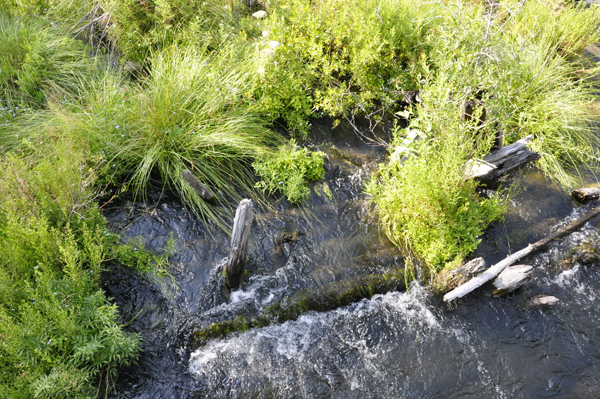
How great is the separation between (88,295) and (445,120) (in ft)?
14.2

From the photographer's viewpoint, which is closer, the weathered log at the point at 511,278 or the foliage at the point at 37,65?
the weathered log at the point at 511,278

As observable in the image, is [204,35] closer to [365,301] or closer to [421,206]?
[421,206]

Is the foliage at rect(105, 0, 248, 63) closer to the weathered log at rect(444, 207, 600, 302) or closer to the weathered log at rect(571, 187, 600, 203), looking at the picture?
the weathered log at rect(444, 207, 600, 302)

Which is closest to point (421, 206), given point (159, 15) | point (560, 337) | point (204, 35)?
point (560, 337)

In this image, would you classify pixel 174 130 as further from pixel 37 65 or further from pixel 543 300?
pixel 543 300

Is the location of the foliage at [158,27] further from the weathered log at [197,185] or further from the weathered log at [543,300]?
the weathered log at [543,300]

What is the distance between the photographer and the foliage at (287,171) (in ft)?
16.7

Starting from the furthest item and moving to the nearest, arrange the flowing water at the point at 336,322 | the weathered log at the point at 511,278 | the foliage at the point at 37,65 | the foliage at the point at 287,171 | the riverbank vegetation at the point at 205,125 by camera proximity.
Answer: the foliage at the point at 37,65
the foliage at the point at 287,171
the weathered log at the point at 511,278
the flowing water at the point at 336,322
the riverbank vegetation at the point at 205,125

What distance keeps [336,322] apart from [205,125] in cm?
304

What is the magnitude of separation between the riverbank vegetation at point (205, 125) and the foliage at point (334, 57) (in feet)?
0.12

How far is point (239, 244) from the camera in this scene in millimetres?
3922

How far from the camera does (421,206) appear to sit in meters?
4.52

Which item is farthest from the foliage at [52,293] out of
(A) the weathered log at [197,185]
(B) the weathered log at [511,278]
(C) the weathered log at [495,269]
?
(B) the weathered log at [511,278]

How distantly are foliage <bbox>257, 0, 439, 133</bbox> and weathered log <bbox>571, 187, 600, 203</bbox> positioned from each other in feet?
10.1
